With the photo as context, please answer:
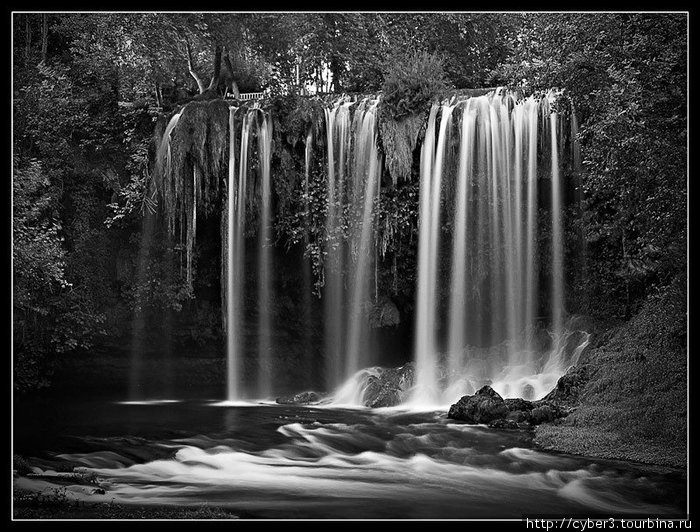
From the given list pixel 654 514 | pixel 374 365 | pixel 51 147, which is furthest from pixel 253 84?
pixel 654 514

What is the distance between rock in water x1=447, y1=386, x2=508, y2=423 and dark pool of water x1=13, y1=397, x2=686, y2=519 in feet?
0.81

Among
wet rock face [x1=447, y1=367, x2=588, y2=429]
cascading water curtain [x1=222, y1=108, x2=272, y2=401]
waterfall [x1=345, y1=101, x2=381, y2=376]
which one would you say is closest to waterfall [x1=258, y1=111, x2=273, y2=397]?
cascading water curtain [x1=222, y1=108, x2=272, y2=401]

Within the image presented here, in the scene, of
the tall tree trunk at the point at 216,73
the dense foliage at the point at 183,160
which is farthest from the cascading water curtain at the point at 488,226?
the tall tree trunk at the point at 216,73

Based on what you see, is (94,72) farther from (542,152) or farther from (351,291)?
(542,152)

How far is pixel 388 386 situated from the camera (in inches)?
480

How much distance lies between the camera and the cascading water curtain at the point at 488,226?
1266 cm

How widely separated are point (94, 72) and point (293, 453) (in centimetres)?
972

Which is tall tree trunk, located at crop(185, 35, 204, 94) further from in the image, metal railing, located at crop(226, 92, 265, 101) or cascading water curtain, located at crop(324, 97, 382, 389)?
cascading water curtain, located at crop(324, 97, 382, 389)

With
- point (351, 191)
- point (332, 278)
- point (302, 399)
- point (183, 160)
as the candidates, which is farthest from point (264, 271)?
point (302, 399)

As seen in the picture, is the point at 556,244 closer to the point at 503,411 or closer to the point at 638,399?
the point at 503,411

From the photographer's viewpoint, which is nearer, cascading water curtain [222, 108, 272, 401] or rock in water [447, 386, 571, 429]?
rock in water [447, 386, 571, 429]

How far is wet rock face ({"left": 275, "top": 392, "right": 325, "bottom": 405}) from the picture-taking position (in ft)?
41.4

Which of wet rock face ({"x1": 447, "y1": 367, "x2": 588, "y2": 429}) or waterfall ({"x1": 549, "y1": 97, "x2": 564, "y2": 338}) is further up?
waterfall ({"x1": 549, "y1": 97, "x2": 564, "y2": 338})

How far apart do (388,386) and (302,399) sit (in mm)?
1580
